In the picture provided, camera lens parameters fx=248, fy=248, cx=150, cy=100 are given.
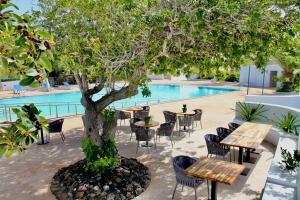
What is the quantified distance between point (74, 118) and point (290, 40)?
12721 mm

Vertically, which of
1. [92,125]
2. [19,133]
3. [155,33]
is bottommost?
[92,125]

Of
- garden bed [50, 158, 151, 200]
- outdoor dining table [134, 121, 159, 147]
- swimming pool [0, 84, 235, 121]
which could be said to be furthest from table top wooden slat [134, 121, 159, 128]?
swimming pool [0, 84, 235, 121]

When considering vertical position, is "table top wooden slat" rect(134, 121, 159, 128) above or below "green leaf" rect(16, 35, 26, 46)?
below

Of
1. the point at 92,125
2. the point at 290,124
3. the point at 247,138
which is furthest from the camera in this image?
the point at 290,124

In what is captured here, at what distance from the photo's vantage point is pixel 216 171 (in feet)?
18.9

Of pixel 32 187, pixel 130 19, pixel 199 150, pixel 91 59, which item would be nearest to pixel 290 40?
pixel 130 19

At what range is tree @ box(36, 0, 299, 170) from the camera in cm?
527

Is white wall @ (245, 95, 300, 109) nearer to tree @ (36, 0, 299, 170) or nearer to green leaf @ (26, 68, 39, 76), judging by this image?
tree @ (36, 0, 299, 170)

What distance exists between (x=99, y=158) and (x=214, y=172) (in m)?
3.24

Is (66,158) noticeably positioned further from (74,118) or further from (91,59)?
(74,118)

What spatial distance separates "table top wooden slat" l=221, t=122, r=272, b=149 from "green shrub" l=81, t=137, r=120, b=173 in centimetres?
341

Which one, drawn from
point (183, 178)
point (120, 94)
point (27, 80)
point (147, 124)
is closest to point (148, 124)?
point (147, 124)

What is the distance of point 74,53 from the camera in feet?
19.8

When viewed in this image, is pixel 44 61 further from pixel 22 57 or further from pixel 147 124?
pixel 147 124
